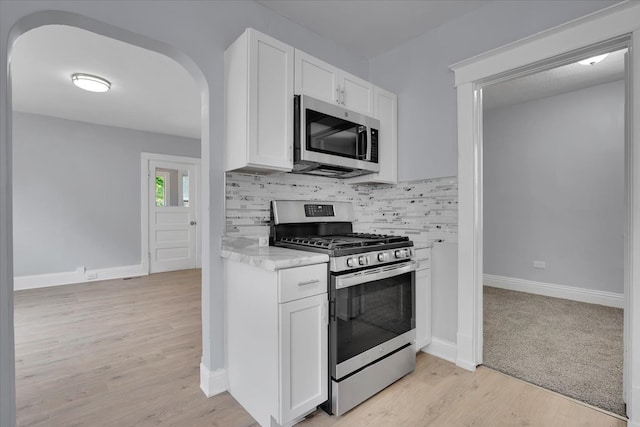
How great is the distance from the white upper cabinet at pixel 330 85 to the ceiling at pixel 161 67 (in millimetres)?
481

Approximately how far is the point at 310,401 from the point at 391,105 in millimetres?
2260

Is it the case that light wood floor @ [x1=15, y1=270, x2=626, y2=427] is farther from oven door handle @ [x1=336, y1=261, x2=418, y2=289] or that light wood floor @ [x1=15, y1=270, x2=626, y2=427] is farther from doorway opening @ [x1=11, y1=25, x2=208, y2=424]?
oven door handle @ [x1=336, y1=261, x2=418, y2=289]

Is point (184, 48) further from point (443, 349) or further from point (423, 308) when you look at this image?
point (443, 349)

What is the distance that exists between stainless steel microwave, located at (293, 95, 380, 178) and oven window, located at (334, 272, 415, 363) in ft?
2.84

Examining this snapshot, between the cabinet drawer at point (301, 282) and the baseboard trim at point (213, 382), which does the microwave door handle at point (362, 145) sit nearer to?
the cabinet drawer at point (301, 282)

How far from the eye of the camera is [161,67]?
10.4ft

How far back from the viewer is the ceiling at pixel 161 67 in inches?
89.7

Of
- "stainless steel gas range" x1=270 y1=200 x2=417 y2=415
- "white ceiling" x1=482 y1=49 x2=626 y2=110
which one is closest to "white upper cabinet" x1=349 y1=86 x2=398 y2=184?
"stainless steel gas range" x1=270 y1=200 x2=417 y2=415

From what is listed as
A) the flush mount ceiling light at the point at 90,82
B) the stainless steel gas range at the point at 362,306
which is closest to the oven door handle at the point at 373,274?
the stainless steel gas range at the point at 362,306

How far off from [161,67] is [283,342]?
3.08 meters

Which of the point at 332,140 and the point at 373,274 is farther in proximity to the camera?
the point at 332,140

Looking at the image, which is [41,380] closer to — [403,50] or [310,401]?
[310,401]

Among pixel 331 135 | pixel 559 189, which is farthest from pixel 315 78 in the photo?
pixel 559 189

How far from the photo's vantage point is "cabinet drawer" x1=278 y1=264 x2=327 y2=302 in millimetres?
1477
